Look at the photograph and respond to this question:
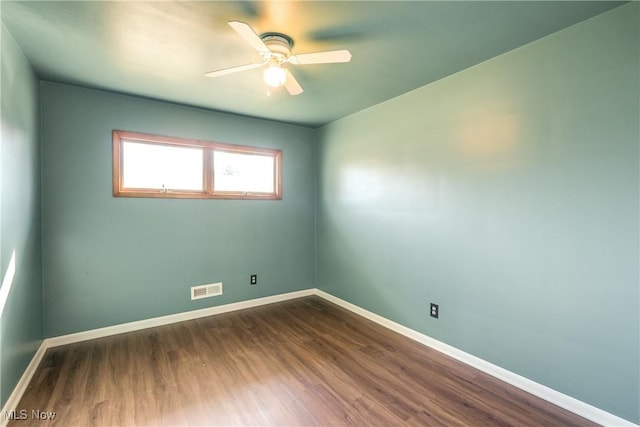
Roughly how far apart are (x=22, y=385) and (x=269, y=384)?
5.59 feet

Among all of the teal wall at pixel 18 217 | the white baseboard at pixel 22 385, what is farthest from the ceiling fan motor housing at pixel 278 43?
the white baseboard at pixel 22 385

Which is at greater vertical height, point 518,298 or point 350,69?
point 350,69

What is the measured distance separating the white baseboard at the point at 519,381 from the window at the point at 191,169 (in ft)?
7.38

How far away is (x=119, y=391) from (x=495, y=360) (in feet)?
9.13

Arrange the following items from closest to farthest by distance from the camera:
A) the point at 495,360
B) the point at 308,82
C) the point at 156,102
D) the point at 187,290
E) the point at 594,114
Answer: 1. the point at 594,114
2. the point at 495,360
3. the point at 308,82
4. the point at 156,102
5. the point at 187,290

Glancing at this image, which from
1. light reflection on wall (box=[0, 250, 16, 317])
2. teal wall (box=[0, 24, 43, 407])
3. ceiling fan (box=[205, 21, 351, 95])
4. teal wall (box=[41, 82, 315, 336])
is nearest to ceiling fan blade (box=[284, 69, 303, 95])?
ceiling fan (box=[205, 21, 351, 95])

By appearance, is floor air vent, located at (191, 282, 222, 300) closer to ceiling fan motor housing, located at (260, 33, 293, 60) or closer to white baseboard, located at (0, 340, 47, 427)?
white baseboard, located at (0, 340, 47, 427)

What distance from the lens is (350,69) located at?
237 centimetres

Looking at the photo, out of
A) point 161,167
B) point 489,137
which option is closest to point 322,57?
point 489,137

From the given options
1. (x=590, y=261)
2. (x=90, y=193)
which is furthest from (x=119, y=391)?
(x=590, y=261)

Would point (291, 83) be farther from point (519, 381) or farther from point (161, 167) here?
point (519, 381)

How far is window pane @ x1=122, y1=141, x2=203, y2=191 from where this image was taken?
3.06m

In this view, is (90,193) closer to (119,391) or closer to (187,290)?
(187,290)

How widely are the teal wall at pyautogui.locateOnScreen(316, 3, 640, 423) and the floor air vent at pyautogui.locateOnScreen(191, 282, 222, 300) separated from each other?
1.92m
